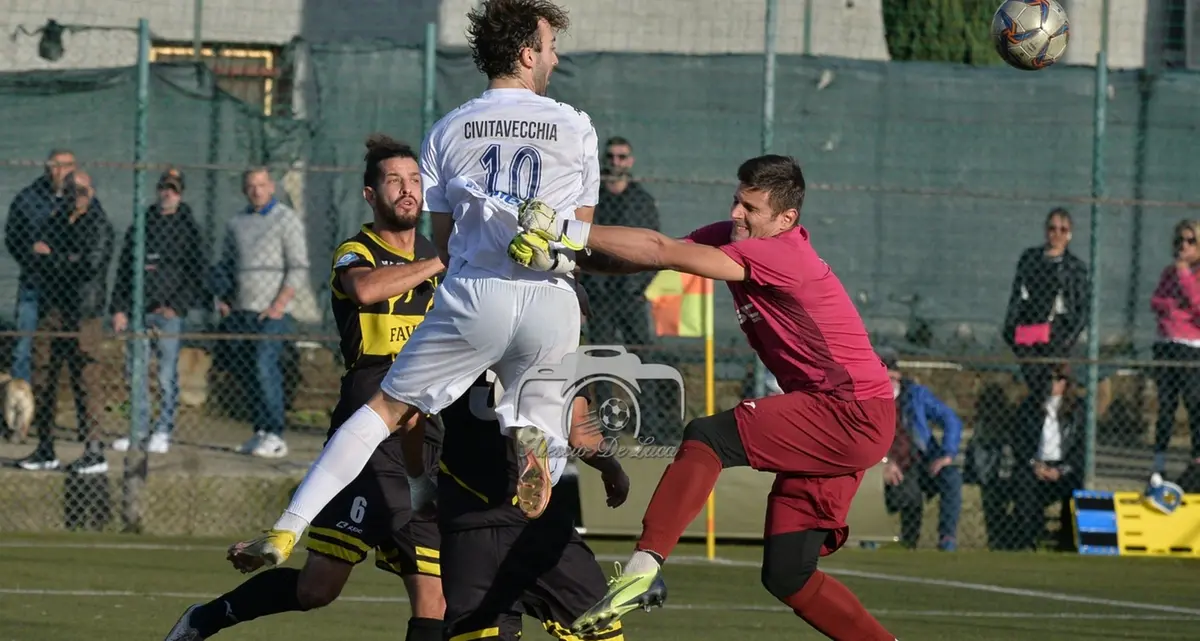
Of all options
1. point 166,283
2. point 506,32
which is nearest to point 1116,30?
point 166,283

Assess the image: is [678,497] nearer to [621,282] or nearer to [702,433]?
[702,433]

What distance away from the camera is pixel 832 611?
22.3 feet

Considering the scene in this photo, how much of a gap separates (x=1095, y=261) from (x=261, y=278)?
6183 mm

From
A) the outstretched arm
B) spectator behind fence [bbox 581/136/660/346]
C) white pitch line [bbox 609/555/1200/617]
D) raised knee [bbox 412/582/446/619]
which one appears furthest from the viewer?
spectator behind fence [bbox 581/136/660/346]

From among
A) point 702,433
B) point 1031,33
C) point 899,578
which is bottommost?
point 899,578

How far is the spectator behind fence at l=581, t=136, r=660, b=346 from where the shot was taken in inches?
530

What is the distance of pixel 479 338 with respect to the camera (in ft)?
19.8

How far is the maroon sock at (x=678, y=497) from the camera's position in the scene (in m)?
6.34

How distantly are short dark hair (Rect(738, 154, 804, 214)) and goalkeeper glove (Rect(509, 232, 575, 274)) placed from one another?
1.26 m

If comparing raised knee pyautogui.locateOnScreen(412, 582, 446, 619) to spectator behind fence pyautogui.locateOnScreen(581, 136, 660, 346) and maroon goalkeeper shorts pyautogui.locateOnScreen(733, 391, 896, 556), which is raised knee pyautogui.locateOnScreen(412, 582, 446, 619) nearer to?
maroon goalkeeper shorts pyautogui.locateOnScreen(733, 391, 896, 556)

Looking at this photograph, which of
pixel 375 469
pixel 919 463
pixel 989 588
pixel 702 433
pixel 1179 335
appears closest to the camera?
pixel 702 433

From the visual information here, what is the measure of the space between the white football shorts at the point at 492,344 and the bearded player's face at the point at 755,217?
38.5 inches

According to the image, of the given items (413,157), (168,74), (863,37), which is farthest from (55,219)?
(863,37)

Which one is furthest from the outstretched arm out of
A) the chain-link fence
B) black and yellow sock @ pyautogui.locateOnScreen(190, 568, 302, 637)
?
the chain-link fence
